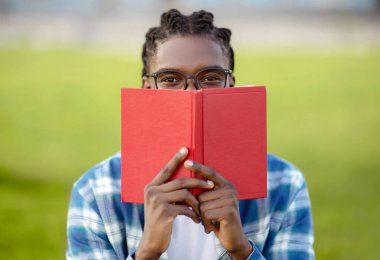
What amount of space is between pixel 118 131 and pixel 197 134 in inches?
289

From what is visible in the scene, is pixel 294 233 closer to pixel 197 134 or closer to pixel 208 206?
pixel 208 206

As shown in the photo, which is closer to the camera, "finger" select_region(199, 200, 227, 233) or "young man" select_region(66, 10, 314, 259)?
"finger" select_region(199, 200, 227, 233)

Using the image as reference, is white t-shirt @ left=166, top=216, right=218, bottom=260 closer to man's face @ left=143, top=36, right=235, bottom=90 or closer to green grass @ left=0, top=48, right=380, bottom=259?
man's face @ left=143, top=36, right=235, bottom=90

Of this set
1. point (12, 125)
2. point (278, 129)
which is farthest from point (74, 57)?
point (278, 129)

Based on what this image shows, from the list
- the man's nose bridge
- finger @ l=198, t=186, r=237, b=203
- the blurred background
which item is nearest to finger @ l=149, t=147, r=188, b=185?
finger @ l=198, t=186, r=237, b=203

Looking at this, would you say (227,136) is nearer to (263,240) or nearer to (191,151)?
(191,151)

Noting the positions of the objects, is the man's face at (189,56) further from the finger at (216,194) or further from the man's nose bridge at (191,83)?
the finger at (216,194)

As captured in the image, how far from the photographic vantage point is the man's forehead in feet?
8.47

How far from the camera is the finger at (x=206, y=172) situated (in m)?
2.27

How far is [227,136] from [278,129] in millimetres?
7399

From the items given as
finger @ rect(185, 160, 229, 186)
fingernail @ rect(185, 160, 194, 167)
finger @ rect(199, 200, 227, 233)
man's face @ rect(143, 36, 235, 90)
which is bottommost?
finger @ rect(199, 200, 227, 233)

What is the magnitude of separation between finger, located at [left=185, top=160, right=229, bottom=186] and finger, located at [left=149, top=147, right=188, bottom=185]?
0.03m

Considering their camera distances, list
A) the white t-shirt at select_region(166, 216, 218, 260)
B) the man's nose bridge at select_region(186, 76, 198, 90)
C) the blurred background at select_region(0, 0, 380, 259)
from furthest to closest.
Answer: the blurred background at select_region(0, 0, 380, 259) < the white t-shirt at select_region(166, 216, 218, 260) < the man's nose bridge at select_region(186, 76, 198, 90)

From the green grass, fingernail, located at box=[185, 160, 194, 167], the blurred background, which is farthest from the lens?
the blurred background
